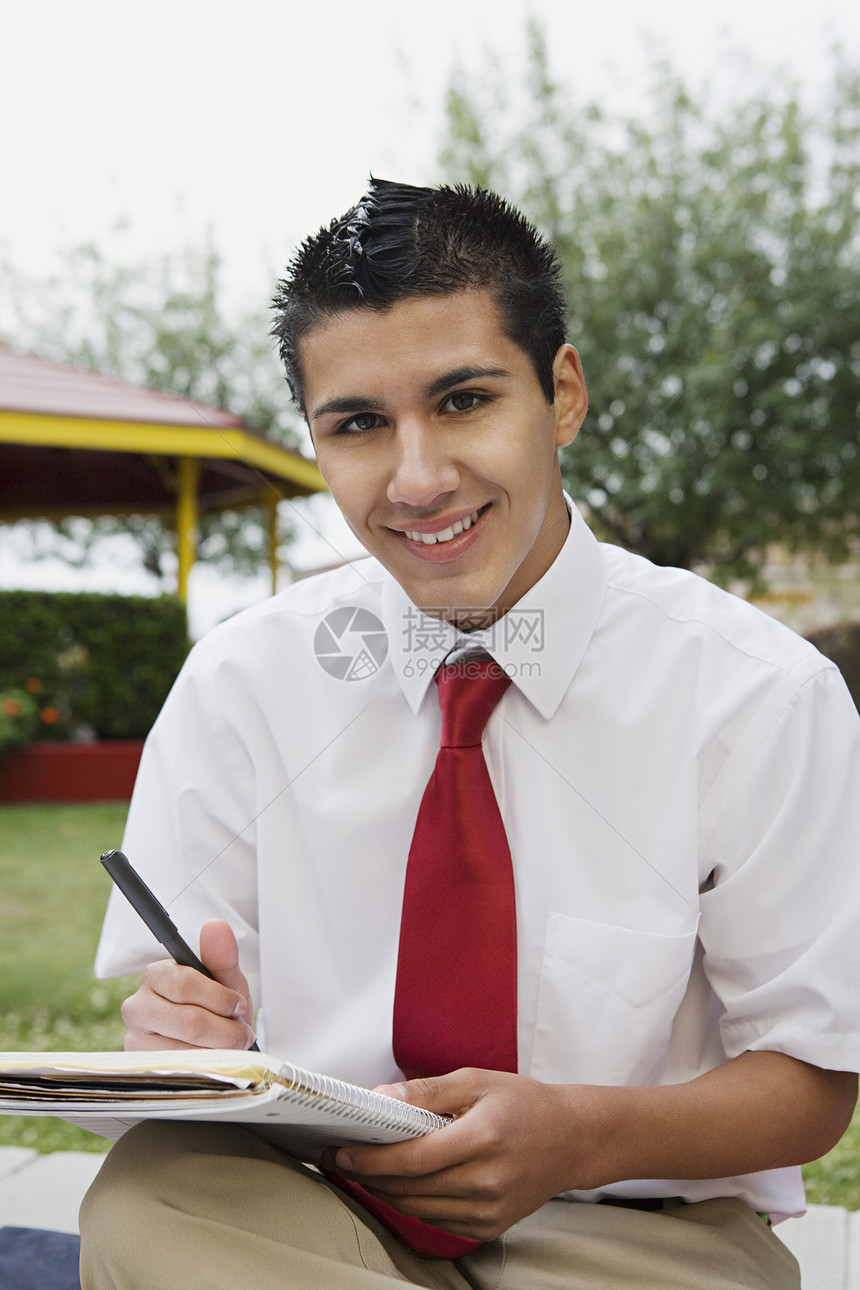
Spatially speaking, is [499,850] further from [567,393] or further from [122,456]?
[122,456]

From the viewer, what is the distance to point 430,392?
58.5 inches

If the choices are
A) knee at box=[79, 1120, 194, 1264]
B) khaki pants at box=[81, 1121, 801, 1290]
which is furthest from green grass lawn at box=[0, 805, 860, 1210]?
knee at box=[79, 1120, 194, 1264]

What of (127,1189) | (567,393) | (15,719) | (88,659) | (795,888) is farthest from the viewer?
(88,659)

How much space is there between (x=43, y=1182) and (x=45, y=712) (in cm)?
623

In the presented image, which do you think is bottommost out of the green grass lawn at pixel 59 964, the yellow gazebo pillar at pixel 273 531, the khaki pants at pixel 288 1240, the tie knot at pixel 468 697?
the green grass lawn at pixel 59 964

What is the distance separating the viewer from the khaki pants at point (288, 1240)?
3.74ft

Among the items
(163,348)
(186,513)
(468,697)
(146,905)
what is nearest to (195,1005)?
(146,905)

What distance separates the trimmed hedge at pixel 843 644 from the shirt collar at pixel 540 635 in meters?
Result: 8.49

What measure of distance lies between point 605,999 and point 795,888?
0.93 feet

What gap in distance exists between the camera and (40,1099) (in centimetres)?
106

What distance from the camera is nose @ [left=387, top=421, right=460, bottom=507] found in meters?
1.50

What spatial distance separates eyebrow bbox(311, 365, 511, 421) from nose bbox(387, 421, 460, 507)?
5 centimetres

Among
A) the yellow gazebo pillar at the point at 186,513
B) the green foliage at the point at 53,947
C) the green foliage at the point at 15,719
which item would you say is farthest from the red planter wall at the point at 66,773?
the yellow gazebo pillar at the point at 186,513

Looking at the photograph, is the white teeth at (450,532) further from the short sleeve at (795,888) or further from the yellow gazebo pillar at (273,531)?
the yellow gazebo pillar at (273,531)
